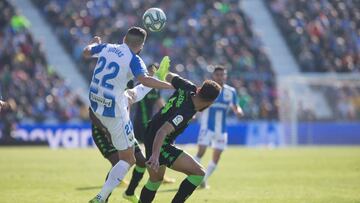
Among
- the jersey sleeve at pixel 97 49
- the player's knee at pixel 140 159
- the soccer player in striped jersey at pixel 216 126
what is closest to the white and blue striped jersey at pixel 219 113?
the soccer player in striped jersey at pixel 216 126

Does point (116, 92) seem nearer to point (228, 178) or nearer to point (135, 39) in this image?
point (135, 39)

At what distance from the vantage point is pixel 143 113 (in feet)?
60.2

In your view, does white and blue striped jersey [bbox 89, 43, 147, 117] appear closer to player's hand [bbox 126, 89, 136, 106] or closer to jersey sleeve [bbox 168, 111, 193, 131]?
jersey sleeve [bbox 168, 111, 193, 131]

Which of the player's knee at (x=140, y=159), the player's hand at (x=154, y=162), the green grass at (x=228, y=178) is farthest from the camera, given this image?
the green grass at (x=228, y=178)

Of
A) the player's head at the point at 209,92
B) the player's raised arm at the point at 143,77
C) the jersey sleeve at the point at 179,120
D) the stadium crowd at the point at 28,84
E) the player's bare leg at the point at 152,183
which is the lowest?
the stadium crowd at the point at 28,84

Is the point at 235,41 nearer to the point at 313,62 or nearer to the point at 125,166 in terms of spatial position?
the point at 313,62

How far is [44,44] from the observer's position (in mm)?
39281

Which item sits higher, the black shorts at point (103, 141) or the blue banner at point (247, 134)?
the black shorts at point (103, 141)

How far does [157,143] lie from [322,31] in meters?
33.0

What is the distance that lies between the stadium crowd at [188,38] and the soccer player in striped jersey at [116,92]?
24.4m

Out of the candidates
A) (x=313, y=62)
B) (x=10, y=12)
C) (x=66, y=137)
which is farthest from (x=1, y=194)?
(x=313, y=62)

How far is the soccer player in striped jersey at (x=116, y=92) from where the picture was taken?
1200 centimetres

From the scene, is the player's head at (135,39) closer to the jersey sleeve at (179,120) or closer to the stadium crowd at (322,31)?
the jersey sleeve at (179,120)

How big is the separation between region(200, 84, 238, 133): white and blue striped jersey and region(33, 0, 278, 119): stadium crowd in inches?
670
